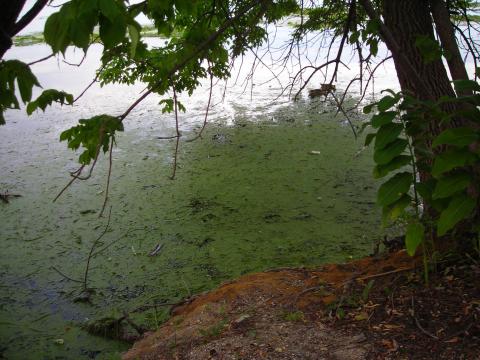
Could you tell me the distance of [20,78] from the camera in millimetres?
925

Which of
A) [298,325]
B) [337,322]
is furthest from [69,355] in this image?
[337,322]

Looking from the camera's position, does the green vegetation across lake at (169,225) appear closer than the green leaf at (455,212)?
No

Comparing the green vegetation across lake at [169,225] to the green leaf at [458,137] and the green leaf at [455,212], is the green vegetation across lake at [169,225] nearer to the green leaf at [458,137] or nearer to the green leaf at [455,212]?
the green leaf at [455,212]

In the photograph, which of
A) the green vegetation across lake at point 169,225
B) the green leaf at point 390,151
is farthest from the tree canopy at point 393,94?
the green vegetation across lake at point 169,225

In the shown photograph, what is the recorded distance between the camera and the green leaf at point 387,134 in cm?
125

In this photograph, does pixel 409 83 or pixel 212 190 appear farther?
pixel 212 190

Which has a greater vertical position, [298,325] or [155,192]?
[155,192]

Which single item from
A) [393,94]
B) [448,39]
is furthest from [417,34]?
[393,94]

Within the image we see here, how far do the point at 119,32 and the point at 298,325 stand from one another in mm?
1070

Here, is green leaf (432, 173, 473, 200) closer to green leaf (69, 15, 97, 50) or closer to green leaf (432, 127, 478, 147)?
green leaf (432, 127, 478, 147)

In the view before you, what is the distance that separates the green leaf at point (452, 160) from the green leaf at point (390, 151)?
144 mm

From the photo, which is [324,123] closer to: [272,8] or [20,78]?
[272,8]

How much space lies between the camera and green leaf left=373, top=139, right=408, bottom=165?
49.3 inches

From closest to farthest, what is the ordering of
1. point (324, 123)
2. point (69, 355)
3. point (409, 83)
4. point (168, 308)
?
point (409, 83), point (69, 355), point (168, 308), point (324, 123)
